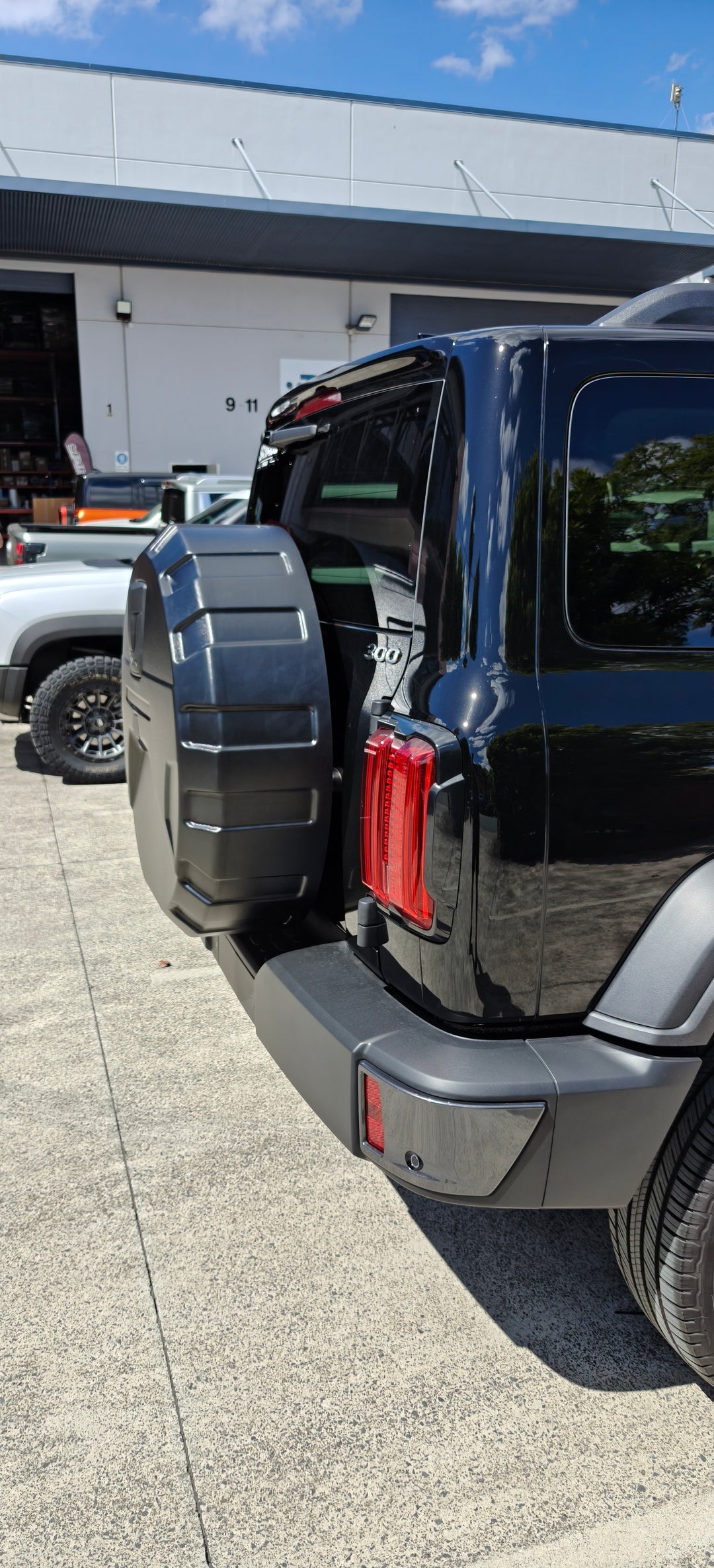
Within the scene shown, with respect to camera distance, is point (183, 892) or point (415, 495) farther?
point (183, 892)

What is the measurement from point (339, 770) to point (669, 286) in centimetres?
126

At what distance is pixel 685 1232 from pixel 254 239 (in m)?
17.2

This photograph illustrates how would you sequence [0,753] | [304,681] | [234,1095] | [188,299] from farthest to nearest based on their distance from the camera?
[188,299] < [0,753] < [234,1095] < [304,681]

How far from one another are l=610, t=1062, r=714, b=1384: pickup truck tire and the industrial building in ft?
51.7

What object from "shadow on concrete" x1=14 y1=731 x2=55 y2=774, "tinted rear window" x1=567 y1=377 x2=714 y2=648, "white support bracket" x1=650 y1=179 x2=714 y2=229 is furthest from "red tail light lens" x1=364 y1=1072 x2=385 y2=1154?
"white support bracket" x1=650 y1=179 x2=714 y2=229

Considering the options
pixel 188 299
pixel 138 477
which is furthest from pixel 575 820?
pixel 188 299

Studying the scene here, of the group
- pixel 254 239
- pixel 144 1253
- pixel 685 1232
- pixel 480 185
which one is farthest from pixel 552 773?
pixel 480 185

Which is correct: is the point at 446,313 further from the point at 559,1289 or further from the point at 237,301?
the point at 559,1289

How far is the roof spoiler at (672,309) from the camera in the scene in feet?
7.30

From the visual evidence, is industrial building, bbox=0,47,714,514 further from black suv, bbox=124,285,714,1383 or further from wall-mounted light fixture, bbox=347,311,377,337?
black suv, bbox=124,285,714,1383

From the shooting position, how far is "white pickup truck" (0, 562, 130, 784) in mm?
6195

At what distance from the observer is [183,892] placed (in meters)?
2.38

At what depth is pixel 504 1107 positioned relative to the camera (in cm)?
180

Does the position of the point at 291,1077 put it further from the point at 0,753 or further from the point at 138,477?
the point at 138,477
